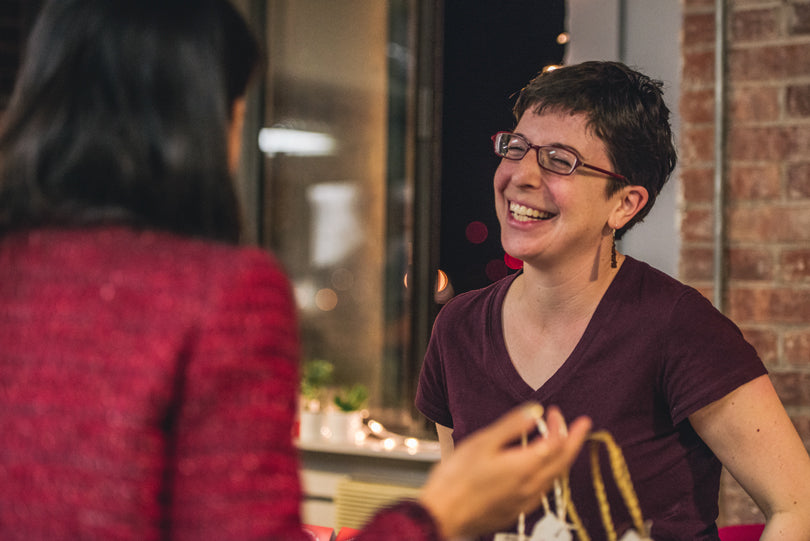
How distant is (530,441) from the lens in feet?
4.90

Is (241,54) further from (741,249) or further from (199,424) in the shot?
(741,249)

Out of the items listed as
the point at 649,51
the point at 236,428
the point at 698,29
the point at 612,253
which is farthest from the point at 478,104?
the point at 236,428

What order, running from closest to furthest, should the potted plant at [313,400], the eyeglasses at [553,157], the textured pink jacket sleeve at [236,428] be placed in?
the textured pink jacket sleeve at [236,428], the eyeglasses at [553,157], the potted plant at [313,400]

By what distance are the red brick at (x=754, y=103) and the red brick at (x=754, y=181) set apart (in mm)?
126

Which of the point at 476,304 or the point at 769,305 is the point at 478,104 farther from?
the point at 476,304

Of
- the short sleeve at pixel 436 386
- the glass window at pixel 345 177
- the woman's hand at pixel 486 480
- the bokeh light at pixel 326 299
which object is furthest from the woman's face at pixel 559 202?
the bokeh light at pixel 326 299

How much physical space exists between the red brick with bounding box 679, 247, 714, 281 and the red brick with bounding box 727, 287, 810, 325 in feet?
0.26

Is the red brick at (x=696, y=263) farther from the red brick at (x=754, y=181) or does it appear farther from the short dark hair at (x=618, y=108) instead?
the short dark hair at (x=618, y=108)

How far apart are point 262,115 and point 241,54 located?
2.92 meters

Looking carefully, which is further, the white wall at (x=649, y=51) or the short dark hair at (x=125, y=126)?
the white wall at (x=649, y=51)

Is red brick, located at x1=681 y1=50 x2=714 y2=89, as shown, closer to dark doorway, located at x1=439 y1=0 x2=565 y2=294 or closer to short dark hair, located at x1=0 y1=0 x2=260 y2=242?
dark doorway, located at x1=439 y1=0 x2=565 y2=294

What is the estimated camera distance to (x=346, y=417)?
10.3 ft

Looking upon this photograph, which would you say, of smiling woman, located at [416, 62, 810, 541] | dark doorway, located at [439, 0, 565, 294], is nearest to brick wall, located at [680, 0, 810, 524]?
dark doorway, located at [439, 0, 565, 294]

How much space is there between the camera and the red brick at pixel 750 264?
2166mm
